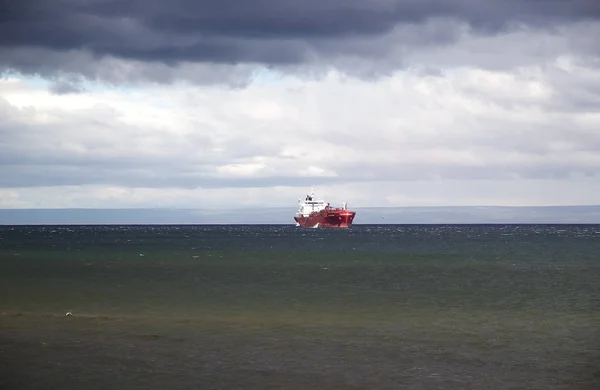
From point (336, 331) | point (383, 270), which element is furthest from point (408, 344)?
point (383, 270)

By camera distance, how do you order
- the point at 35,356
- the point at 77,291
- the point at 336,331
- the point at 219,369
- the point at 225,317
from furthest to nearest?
the point at 77,291
the point at 225,317
the point at 336,331
the point at 35,356
the point at 219,369

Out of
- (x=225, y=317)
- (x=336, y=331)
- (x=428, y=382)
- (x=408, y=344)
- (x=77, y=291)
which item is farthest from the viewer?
(x=77, y=291)

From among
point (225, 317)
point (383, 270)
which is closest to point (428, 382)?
point (225, 317)

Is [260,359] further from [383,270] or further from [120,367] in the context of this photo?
[383,270]

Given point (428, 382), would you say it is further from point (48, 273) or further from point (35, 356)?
point (48, 273)

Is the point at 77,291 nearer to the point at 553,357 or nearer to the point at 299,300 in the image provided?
the point at 299,300

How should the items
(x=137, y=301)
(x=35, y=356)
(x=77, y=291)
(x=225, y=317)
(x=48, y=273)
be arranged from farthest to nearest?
(x=48, y=273) < (x=77, y=291) < (x=137, y=301) < (x=225, y=317) < (x=35, y=356)

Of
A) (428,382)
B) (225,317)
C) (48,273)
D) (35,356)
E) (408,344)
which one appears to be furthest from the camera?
(48,273)

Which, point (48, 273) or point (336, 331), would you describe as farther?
point (48, 273)

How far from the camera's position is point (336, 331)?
112ft

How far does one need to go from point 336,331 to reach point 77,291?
2496 centimetres

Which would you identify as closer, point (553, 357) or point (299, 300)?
point (553, 357)

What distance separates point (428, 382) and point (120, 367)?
968cm

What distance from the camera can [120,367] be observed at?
26094 mm
